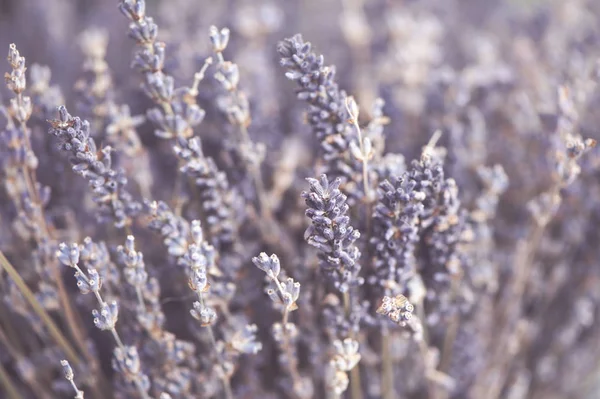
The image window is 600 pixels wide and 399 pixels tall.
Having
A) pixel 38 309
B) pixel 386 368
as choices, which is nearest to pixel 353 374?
pixel 386 368

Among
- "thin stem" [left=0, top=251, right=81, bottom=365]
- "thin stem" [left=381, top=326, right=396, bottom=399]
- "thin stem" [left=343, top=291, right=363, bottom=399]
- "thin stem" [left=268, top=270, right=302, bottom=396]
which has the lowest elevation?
"thin stem" [left=0, top=251, right=81, bottom=365]

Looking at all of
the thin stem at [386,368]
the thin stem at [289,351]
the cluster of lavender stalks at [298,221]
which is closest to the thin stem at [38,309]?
the cluster of lavender stalks at [298,221]

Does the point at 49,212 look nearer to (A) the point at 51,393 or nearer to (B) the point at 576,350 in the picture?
(A) the point at 51,393

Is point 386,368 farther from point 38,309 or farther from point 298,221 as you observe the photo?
point 38,309

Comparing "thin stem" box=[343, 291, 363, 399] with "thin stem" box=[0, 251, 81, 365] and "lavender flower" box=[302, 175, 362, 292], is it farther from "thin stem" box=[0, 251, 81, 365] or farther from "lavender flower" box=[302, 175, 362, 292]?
"thin stem" box=[0, 251, 81, 365]

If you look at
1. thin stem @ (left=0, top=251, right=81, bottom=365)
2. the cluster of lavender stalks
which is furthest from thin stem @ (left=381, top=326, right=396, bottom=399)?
thin stem @ (left=0, top=251, right=81, bottom=365)

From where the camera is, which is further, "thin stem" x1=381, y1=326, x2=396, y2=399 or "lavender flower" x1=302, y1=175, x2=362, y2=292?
"thin stem" x1=381, y1=326, x2=396, y2=399

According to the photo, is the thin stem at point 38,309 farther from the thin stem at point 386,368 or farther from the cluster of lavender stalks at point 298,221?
the thin stem at point 386,368

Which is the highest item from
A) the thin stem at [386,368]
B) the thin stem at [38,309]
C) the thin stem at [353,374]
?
the thin stem at [386,368]
